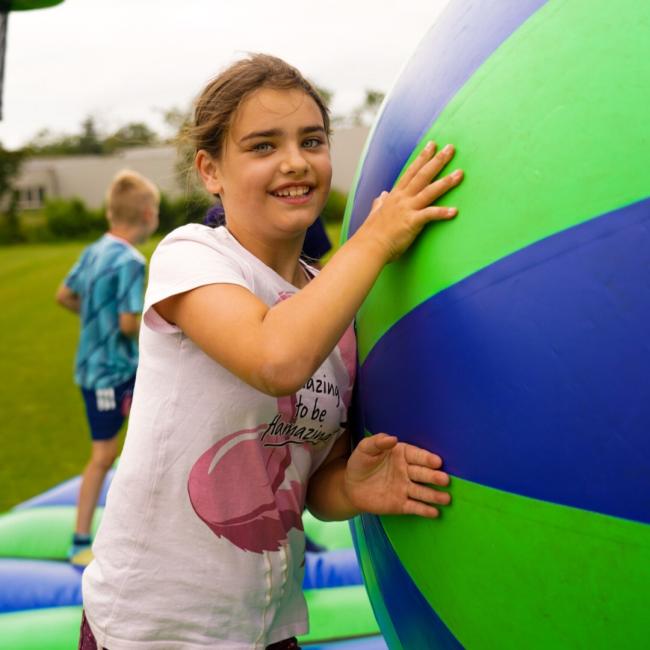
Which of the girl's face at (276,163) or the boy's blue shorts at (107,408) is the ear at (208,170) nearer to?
the girl's face at (276,163)

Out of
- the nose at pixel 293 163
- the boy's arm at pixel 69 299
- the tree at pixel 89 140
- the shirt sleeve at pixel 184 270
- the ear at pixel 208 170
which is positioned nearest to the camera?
the shirt sleeve at pixel 184 270

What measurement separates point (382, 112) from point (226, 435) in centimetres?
72

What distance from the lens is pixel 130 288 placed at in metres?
4.14

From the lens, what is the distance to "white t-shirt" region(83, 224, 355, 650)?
64.6 inches

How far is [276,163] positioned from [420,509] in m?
0.66

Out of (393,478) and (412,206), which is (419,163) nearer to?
(412,206)

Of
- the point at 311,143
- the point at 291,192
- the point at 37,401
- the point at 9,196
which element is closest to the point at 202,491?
the point at 291,192

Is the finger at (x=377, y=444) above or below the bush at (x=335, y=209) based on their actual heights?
above

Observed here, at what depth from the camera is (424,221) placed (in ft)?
4.70

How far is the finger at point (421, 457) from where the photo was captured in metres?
1.46

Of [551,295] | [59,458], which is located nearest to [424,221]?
[551,295]

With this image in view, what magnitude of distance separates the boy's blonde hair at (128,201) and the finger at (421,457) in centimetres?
311

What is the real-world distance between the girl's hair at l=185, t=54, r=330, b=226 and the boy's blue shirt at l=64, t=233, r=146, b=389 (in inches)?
97.4

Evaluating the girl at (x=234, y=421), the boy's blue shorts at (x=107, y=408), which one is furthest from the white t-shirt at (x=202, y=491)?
the boy's blue shorts at (x=107, y=408)
